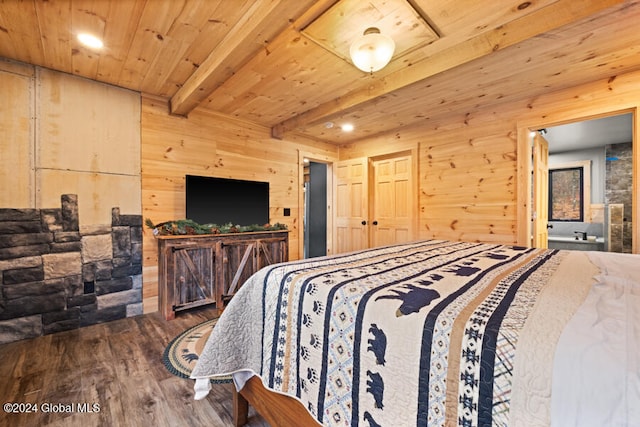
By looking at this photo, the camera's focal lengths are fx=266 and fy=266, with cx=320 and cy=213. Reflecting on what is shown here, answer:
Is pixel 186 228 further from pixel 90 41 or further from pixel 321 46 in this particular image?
pixel 321 46

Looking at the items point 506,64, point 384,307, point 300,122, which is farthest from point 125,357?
point 506,64

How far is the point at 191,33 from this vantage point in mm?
2023

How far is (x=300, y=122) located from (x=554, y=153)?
17.3ft

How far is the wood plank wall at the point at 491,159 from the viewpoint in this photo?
2.65 meters

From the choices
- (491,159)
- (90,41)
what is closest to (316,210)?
(491,159)

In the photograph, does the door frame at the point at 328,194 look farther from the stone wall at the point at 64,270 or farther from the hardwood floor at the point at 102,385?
the hardwood floor at the point at 102,385

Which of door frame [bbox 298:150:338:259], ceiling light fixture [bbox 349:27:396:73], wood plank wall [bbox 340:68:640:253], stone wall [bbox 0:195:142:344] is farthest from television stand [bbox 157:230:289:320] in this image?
wood plank wall [bbox 340:68:640:253]

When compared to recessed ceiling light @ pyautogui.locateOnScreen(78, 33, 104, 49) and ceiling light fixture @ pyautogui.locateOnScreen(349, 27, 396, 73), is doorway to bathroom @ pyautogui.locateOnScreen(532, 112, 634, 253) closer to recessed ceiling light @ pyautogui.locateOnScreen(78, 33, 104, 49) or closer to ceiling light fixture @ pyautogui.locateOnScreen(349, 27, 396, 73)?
ceiling light fixture @ pyautogui.locateOnScreen(349, 27, 396, 73)

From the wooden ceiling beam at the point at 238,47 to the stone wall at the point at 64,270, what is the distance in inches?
59.8

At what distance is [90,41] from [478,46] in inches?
119

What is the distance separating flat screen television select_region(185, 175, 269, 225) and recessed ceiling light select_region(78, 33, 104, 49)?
1.36 meters

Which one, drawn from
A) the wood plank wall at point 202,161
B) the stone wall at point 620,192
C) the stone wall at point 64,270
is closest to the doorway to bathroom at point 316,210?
the wood plank wall at point 202,161

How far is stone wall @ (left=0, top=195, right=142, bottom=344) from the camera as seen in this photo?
2.33 metres

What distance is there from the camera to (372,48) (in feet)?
5.92
